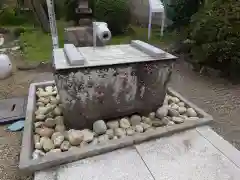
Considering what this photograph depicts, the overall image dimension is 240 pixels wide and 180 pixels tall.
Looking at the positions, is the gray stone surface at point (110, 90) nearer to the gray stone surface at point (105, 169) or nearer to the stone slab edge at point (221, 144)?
the gray stone surface at point (105, 169)

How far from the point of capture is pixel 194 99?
353 cm

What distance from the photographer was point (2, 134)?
2.70 m

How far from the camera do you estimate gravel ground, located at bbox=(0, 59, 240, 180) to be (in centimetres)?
235

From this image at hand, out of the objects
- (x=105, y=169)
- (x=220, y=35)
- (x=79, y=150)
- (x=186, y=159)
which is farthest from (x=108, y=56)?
(x=220, y=35)

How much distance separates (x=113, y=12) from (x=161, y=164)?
558 centimetres

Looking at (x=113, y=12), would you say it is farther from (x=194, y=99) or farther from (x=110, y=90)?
(x=110, y=90)

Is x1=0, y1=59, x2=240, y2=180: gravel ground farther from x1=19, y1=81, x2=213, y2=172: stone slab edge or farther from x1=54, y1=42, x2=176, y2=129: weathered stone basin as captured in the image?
x1=54, y1=42, x2=176, y2=129: weathered stone basin

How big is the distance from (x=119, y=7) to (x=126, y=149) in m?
5.48

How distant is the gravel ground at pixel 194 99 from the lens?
2350 mm

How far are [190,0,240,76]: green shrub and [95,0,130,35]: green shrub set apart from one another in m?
2.97

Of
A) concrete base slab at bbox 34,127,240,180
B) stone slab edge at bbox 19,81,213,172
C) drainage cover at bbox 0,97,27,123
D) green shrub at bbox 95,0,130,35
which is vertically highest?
green shrub at bbox 95,0,130,35

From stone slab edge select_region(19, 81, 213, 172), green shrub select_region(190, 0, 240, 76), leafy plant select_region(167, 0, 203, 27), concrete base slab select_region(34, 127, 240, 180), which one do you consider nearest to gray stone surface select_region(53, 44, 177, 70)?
stone slab edge select_region(19, 81, 213, 172)

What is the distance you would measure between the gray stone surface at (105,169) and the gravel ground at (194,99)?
A: 0.31 metres

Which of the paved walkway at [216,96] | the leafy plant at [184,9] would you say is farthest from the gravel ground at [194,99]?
the leafy plant at [184,9]
